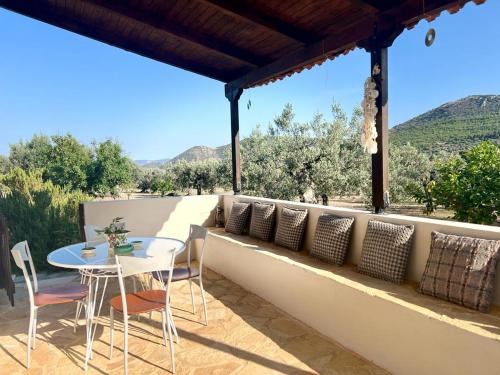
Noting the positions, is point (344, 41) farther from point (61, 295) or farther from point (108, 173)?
point (108, 173)

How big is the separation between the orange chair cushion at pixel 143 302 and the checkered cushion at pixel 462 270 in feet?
6.18

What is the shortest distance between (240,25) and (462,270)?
3.42 metres

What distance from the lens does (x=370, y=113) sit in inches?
Result: 123

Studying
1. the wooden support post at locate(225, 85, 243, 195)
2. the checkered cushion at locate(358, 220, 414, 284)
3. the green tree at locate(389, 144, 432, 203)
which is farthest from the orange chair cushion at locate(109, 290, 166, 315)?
the green tree at locate(389, 144, 432, 203)

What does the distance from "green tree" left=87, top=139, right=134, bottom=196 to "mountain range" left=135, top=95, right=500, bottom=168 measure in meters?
3.98

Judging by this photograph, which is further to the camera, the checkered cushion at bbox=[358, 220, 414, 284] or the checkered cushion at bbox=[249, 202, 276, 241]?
the checkered cushion at bbox=[249, 202, 276, 241]

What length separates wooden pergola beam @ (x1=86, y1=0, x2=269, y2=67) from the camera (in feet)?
12.6

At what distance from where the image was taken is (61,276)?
465 cm

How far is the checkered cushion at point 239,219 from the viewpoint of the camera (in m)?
4.75

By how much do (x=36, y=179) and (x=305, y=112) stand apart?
6.72 metres

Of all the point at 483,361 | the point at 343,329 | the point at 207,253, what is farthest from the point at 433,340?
the point at 207,253

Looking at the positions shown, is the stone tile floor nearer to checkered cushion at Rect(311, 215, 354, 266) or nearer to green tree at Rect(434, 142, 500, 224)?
checkered cushion at Rect(311, 215, 354, 266)

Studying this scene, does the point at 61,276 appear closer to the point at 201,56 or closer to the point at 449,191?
the point at 201,56

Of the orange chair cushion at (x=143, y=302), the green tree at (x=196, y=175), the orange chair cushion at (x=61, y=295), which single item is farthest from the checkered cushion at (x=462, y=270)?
the green tree at (x=196, y=175)
